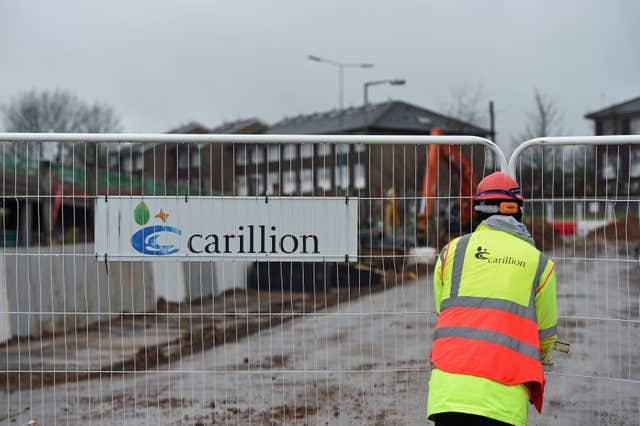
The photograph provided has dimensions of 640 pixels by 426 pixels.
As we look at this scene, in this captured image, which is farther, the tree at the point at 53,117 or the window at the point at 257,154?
the tree at the point at 53,117

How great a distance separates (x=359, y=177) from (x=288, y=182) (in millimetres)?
629

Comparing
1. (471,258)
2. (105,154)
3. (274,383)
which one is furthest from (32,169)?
(471,258)

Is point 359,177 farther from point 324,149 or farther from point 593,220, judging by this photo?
point 593,220

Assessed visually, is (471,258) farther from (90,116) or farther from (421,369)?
(90,116)

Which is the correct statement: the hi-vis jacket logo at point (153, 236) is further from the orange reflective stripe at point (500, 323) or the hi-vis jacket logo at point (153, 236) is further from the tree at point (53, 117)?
the tree at point (53, 117)

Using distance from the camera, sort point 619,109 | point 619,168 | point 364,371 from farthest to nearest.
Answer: point 619,109
point 364,371
point 619,168

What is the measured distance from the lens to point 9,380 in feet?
26.8

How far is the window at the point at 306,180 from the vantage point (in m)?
4.86

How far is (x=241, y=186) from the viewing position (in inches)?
Answer: 196

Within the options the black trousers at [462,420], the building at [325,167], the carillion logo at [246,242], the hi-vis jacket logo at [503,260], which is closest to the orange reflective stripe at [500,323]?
the hi-vis jacket logo at [503,260]

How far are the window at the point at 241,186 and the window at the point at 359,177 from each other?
80cm

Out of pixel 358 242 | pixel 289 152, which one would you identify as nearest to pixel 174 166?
pixel 289 152

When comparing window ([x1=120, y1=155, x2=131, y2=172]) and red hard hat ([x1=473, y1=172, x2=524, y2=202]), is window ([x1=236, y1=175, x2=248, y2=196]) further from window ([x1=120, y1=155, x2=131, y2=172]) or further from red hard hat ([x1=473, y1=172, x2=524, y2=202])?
red hard hat ([x1=473, y1=172, x2=524, y2=202])

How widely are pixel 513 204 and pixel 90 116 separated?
4908 cm
